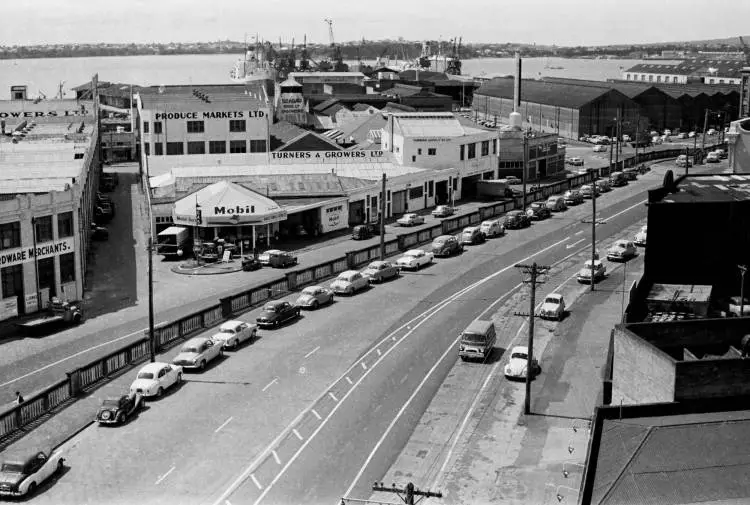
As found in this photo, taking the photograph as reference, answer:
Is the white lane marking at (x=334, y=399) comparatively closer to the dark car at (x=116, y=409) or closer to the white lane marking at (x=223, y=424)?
the white lane marking at (x=223, y=424)

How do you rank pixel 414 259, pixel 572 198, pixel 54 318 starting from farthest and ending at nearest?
1. pixel 572 198
2. pixel 414 259
3. pixel 54 318

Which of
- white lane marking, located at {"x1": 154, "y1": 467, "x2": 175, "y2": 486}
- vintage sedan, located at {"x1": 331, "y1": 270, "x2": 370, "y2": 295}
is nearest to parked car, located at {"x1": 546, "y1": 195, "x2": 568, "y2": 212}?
vintage sedan, located at {"x1": 331, "y1": 270, "x2": 370, "y2": 295}

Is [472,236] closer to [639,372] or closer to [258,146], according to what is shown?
[258,146]

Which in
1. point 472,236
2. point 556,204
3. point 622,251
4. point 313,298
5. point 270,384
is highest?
point 556,204

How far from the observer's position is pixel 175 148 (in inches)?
3711

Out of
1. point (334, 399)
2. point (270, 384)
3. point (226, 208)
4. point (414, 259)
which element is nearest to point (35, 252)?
point (226, 208)

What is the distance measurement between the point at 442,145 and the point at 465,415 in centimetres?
5440

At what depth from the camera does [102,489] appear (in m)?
29.7

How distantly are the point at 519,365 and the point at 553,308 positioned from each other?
9588 mm

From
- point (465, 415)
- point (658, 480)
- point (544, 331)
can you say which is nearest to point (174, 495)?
point (465, 415)

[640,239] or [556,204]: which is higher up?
[556,204]

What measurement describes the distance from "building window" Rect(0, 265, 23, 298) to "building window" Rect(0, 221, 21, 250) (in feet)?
3.44

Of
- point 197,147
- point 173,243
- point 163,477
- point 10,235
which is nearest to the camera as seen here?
point 163,477

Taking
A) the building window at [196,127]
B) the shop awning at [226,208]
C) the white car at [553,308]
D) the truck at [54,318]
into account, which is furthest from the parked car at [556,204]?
the truck at [54,318]
